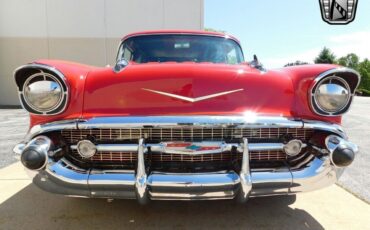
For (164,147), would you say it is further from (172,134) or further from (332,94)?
(332,94)

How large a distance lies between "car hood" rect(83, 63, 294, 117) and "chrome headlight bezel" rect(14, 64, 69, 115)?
141mm

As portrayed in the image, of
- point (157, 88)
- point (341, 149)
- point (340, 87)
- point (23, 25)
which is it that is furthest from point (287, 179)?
point (23, 25)

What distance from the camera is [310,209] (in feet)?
7.66

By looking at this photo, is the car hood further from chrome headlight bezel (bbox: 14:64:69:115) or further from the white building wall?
the white building wall

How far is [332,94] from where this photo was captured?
1955 mm

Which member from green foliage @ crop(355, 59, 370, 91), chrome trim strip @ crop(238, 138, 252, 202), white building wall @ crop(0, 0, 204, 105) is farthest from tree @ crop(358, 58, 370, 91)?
chrome trim strip @ crop(238, 138, 252, 202)

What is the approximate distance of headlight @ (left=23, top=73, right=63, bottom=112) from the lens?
6.14ft

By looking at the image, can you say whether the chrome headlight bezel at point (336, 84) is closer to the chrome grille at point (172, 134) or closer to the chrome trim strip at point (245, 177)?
the chrome grille at point (172, 134)

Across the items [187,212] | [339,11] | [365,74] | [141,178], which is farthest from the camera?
[365,74]

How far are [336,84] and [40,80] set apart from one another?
193 centimetres

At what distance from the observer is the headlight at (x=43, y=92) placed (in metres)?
1.87

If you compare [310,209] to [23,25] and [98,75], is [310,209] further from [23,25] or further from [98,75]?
[23,25]

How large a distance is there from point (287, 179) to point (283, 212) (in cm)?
61

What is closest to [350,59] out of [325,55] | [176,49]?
[325,55]
